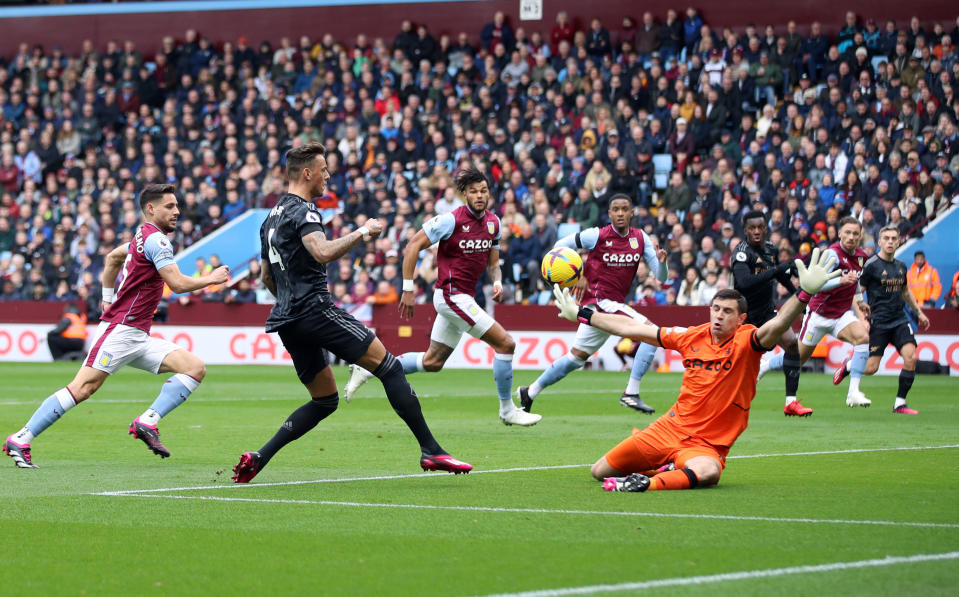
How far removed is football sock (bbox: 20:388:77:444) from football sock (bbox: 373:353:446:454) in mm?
2725

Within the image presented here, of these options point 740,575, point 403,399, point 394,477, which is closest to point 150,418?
point 394,477

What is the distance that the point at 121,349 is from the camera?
423 inches

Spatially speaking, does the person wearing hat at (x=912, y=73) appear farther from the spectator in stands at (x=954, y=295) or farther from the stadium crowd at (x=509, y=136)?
the spectator in stands at (x=954, y=295)

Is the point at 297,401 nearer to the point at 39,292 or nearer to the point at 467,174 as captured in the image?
the point at 467,174

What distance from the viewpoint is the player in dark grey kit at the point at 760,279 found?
50.0ft

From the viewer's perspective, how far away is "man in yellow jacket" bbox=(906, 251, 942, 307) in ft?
80.8

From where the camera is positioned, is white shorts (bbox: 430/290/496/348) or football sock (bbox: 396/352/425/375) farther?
football sock (bbox: 396/352/425/375)

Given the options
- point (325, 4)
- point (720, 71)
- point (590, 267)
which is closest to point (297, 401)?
point (590, 267)

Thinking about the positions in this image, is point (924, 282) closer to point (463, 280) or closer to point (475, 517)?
point (463, 280)

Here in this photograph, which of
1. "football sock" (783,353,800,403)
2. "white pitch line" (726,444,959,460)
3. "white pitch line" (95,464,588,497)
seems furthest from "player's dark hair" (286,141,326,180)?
"football sock" (783,353,800,403)

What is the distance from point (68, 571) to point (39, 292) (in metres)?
27.2

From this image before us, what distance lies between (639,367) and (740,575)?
33.9 feet

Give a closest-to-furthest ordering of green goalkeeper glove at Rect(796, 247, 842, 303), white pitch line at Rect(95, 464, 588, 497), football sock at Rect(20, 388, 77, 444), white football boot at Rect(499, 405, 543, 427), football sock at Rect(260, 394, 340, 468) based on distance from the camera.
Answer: green goalkeeper glove at Rect(796, 247, 842, 303)
white pitch line at Rect(95, 464, 588, 497)
football sock at Rect(260, 394, 340, 468)
football sock at Rect(20, 388, 77, 444)
white football boot at Rect(499, 405, 543, 427)

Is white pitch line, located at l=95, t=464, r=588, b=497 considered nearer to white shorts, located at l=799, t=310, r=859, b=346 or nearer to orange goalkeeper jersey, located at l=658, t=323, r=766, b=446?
orange goalkeeper jersey, located at l=658, t=323, r=766, b=446
